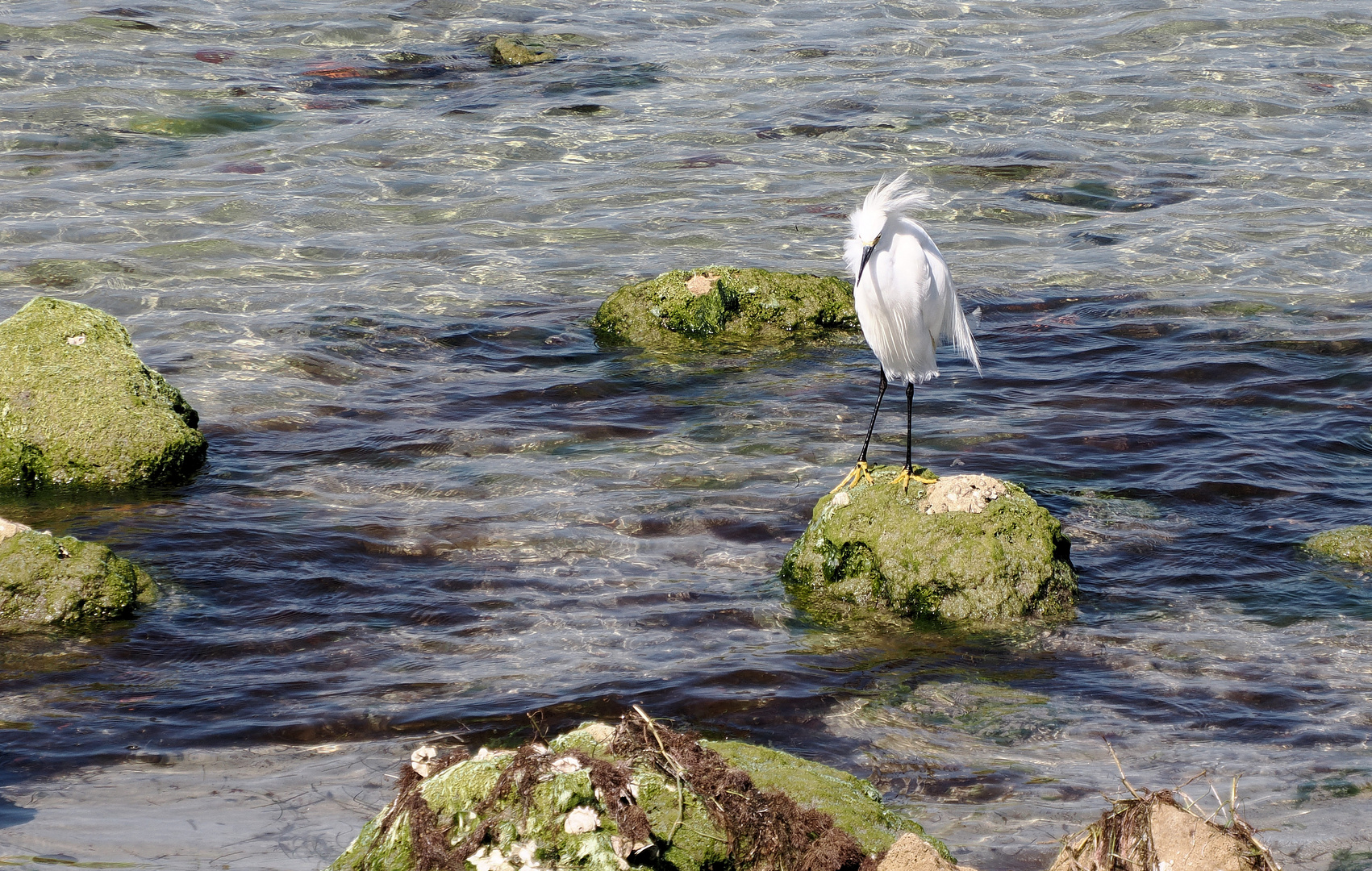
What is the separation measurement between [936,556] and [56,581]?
392cm

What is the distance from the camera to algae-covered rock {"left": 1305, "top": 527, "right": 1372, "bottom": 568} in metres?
6.37

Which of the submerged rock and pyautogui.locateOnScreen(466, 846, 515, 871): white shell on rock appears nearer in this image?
pyautogui.locateOnScreen(466, 846, 515, 871): white shell on rock

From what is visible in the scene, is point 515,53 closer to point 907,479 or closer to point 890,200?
point 890,200

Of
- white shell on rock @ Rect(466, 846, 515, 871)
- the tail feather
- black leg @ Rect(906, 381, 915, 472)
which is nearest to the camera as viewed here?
white shell on rock @ Rect(466, 846, 515, 871)

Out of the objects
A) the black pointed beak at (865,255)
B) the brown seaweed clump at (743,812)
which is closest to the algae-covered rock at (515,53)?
the black pointed beak at (865,255)

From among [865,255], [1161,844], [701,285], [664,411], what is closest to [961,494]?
[865,255]

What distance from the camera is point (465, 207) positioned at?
1290 centimetres

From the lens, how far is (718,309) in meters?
9.68

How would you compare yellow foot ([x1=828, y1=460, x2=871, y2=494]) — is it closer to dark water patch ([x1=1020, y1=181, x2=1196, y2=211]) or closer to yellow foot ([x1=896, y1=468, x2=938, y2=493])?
yellow foot ([x1=896, y1=468, x2=938, y2=493])

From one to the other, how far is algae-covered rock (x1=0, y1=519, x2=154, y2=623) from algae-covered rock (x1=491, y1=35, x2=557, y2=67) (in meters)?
13.5

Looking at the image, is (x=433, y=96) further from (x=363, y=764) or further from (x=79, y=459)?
(x=363, y=764)

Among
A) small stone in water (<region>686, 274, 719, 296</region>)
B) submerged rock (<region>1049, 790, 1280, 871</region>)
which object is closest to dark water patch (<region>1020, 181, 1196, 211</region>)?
small stone in water (<region>686, 274, 719, 296</region>)

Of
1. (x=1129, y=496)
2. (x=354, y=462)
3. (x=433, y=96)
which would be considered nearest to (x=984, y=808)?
(x=1129, y=496)

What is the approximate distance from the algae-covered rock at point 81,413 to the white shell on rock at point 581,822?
5010mm
